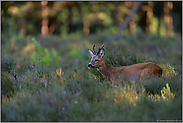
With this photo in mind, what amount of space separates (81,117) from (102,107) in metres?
0.50

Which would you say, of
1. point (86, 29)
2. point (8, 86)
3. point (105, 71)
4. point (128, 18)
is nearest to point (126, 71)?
point (105, 71)

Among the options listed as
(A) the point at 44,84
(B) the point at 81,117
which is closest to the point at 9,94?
(A) the point at 44,84

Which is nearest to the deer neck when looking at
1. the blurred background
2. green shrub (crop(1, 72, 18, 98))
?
green shrub (crop(1, 72, 18, 98))

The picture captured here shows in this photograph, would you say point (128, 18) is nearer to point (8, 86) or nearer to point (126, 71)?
point (126, 71)

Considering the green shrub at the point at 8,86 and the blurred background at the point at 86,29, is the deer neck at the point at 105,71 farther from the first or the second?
the blurred background at the point at 86,29

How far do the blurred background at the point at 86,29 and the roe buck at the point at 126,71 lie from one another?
6575 millimetres

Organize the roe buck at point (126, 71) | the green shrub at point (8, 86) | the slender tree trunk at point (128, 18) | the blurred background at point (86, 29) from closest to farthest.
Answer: the green shrub at point (8, 86) → the roe buck at point (126, 71) → the blurred background at point (86, 29) → the slender tree trunk at point (128, 18)

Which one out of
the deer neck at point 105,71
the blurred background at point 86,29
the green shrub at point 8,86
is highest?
the blurred background at point 86,29

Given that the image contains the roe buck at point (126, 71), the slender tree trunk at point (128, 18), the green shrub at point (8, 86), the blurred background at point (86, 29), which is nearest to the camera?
the green shrub at point (8, 86)

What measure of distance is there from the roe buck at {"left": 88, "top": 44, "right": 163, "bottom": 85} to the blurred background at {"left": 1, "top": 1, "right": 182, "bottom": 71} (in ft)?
21.6

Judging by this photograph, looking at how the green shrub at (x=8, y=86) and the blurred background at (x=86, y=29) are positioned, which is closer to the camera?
the green shrub at (x=8, y=86)

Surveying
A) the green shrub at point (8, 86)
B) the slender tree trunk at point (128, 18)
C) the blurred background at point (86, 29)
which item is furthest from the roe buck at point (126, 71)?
the slender tree trunk at point (128, 18)

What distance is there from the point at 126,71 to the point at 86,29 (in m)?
20.8

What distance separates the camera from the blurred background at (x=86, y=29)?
16.2 m
